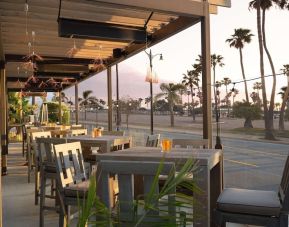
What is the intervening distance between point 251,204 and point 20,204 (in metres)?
3.29

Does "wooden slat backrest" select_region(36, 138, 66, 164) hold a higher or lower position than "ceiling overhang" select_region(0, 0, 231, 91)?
lower

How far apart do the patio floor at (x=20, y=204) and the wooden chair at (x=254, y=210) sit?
921 millimetres

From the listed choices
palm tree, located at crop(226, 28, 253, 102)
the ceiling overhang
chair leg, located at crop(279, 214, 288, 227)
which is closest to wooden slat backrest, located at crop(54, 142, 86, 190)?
chair leg, located at crop(279, 214, 288, 227)

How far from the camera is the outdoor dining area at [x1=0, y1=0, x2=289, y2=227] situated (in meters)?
1.67

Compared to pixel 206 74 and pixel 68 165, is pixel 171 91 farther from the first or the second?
pixel 68 165

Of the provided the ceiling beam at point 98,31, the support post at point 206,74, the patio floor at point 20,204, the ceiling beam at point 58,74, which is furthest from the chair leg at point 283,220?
the ceiling beam at point 58,74

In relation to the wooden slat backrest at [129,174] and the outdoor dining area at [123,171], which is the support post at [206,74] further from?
the wooden slat backrest at [129,174]

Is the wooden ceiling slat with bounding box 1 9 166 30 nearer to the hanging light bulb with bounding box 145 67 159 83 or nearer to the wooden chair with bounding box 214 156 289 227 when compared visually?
the hanging light bulb with bounding box 145 67 159 83

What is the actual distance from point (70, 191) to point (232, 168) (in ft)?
21.7

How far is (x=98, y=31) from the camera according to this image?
17.1 feet

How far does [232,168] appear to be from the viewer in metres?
8.83

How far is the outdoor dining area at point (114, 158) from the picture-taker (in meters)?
1.67

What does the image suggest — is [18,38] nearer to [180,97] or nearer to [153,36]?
[153,36]

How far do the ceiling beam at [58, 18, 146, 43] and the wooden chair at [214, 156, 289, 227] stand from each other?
135 inches
